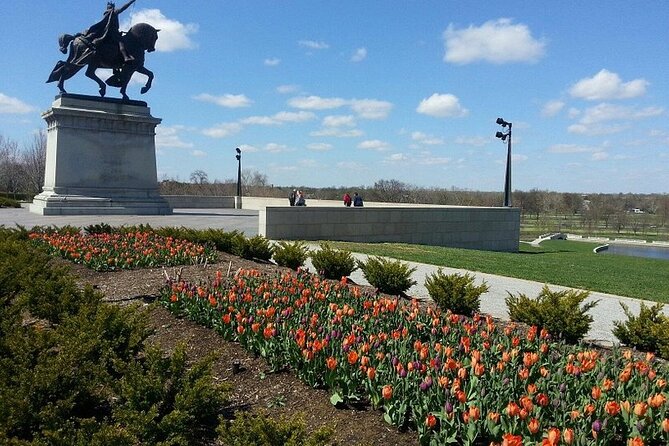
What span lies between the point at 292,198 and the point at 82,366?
976 inches

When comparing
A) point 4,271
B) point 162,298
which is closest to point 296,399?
point 162,298

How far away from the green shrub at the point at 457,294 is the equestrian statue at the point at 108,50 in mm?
22530

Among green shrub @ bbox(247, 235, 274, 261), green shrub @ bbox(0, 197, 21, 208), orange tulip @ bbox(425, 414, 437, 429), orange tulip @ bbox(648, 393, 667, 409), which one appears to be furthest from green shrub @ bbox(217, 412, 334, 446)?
green shrub @ bbox(0, 197, 21, 208)


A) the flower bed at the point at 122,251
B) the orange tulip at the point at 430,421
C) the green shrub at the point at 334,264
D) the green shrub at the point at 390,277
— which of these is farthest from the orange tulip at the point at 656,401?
the flower bed at the point at 122,251

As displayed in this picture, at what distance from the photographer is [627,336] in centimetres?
570

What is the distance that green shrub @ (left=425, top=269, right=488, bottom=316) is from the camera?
268 inches

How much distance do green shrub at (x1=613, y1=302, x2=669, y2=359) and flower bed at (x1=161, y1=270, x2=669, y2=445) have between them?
3.17ft

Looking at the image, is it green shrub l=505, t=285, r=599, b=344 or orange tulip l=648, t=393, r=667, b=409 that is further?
green shrub l=505, t=285, r=599, b=344

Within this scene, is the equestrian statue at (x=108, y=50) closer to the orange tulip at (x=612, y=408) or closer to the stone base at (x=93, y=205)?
the stone base at (x=93, y=205)

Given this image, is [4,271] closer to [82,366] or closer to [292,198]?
[82,366]

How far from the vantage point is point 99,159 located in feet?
81.9

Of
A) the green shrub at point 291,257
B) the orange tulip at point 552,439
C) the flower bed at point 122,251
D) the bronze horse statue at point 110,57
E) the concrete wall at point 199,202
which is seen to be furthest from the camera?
the concrete wall at point 199,202

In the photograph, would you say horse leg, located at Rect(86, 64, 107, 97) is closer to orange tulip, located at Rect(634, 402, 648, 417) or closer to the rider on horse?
the rider on horse

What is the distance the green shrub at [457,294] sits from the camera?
6812 mm
